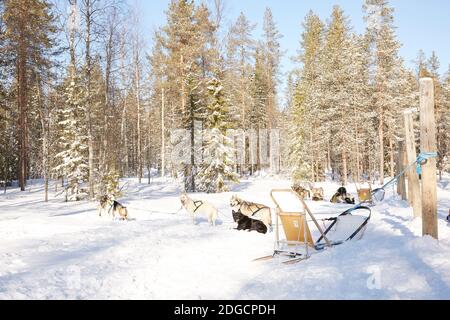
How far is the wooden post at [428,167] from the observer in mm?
6484

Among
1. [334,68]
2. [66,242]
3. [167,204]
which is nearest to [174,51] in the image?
[334,68]

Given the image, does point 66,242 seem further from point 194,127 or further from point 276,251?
point 194,127

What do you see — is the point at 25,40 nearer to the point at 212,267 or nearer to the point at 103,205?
the point at 103,205

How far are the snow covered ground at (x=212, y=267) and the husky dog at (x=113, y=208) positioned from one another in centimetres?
308

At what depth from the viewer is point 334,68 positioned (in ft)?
112

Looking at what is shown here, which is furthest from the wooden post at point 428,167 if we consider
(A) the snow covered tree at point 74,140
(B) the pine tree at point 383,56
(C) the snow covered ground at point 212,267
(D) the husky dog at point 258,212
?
(B) the pine tree at point 383,56

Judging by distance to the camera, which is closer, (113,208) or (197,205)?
(197,205)

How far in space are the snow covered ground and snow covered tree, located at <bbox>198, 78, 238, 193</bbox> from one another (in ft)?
54.8

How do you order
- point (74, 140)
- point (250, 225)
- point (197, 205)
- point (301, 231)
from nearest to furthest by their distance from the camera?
1. point (301, 231)
2. point (250, 225)
3. point (197, 205)
4. point (74, 140)

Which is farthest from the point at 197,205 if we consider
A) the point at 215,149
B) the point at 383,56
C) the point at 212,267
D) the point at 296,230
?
the point at 383,56

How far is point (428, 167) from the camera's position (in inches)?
262

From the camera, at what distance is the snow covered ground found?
4.93 m

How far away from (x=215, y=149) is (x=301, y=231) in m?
20.1
